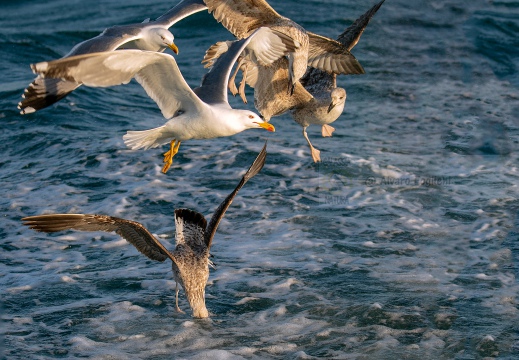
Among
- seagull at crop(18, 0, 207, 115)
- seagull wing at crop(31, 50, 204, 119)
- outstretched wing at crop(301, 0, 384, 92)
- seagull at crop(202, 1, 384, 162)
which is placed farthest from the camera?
outstretched wing at crop(301, 0, 384, 92)

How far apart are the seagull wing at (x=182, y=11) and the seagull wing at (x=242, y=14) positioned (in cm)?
55

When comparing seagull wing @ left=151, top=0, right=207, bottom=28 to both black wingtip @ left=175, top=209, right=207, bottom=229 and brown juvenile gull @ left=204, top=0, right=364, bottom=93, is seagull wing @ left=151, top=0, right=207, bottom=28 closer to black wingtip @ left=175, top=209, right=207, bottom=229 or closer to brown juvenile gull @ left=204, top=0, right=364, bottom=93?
brown juvenile gull @ left=204, top=0, right=364, bottom=93

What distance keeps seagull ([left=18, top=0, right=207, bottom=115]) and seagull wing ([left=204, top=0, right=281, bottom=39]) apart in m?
0.57

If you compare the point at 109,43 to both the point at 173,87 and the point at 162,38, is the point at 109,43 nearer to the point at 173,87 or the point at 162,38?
the point at 173,87

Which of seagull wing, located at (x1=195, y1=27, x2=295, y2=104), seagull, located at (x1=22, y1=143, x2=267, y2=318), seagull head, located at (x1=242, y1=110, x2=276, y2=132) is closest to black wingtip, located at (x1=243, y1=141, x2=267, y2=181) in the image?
seagull, located at (x1=22, y1=143, x2=267, y2=318)

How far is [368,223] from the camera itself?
9.27 m

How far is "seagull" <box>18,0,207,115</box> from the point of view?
24.4 ft

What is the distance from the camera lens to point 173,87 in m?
7.21

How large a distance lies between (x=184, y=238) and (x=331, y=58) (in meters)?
3.23

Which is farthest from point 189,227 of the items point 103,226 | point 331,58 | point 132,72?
point 331,58

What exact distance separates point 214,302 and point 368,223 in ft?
7.94

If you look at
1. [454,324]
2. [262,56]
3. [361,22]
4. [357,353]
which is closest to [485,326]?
[454,324]

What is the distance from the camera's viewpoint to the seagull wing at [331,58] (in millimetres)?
9505

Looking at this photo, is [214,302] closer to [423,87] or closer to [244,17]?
[244,17]
